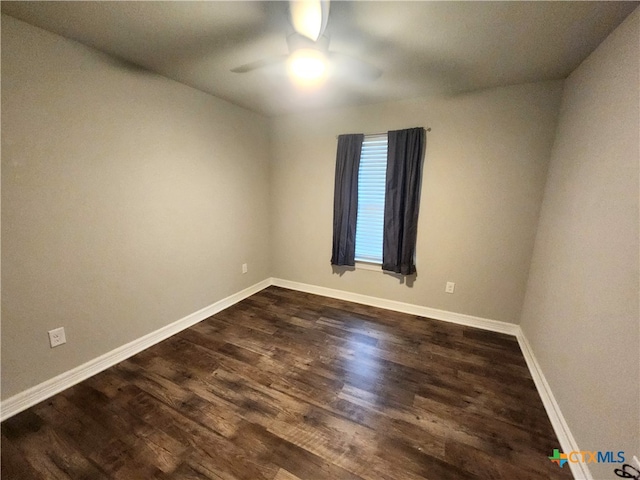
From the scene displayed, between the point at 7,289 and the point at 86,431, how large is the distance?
94cm

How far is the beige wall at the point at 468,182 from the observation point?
2.21m

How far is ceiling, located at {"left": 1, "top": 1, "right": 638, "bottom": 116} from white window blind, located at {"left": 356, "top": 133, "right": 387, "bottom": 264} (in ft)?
2.40

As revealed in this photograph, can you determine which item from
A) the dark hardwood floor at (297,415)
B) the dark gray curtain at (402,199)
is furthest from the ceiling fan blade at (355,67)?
the dark hardwood floor at (297,415)

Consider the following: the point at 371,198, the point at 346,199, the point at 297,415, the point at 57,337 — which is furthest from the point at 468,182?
the point at 57,337

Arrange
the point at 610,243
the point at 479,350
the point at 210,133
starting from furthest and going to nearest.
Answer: the point at 210,133 < the point at 479,350 < the point at 610,243

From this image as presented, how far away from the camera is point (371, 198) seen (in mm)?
2924

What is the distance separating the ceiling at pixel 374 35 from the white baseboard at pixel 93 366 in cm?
219

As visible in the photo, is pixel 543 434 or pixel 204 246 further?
pixel 204 246

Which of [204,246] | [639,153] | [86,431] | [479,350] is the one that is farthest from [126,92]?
[479,350]

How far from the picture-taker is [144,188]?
207cm

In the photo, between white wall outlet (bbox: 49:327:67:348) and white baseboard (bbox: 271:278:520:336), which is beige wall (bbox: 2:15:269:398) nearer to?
white wall outlet (bbox: 49:327:67:348)

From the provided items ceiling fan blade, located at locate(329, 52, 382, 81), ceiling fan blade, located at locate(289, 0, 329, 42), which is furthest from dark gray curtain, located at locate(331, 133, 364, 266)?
ceiling fan blade, located at locate(289, 0, 329, 42)

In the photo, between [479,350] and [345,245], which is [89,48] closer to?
[345,245]

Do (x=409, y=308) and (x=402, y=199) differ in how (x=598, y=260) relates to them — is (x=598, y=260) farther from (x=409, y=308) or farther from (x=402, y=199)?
(x=409, y=308)
